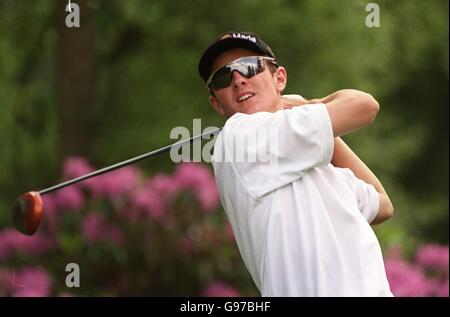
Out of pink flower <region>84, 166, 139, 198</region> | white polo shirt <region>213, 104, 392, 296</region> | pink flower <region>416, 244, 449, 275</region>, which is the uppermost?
pink flower <region>84, 166, 139, 198</region>

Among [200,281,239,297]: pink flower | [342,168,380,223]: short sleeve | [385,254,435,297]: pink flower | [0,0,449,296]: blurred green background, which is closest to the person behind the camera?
[342,168,380,223]: short sleeve

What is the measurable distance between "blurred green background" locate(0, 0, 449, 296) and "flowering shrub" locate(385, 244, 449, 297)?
274cm

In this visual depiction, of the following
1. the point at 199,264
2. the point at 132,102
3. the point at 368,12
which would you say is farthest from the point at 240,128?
the point at 132,102

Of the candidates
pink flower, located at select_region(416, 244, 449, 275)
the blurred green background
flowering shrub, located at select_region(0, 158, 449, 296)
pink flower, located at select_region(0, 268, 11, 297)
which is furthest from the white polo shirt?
the blurred green background

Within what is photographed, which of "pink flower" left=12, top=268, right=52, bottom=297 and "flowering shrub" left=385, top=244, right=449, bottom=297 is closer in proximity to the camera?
"pink flower" left=12, top=268, right=52, bottom=297

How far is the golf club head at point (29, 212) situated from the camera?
13.4 feet

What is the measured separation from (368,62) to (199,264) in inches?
237

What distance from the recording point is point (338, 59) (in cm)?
1320

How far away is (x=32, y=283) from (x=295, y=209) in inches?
169

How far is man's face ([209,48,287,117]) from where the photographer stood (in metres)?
4.08

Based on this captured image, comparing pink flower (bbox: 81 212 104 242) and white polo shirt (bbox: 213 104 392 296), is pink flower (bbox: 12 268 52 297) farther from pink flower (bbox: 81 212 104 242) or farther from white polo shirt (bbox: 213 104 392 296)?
white polo shirt (bbox: 213 104 392 296)

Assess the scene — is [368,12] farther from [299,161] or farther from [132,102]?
[299,161]

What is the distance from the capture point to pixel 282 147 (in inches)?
150

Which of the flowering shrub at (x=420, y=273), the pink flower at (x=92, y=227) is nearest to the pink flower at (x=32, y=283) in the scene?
the pink flower at (x=92, y=227)
